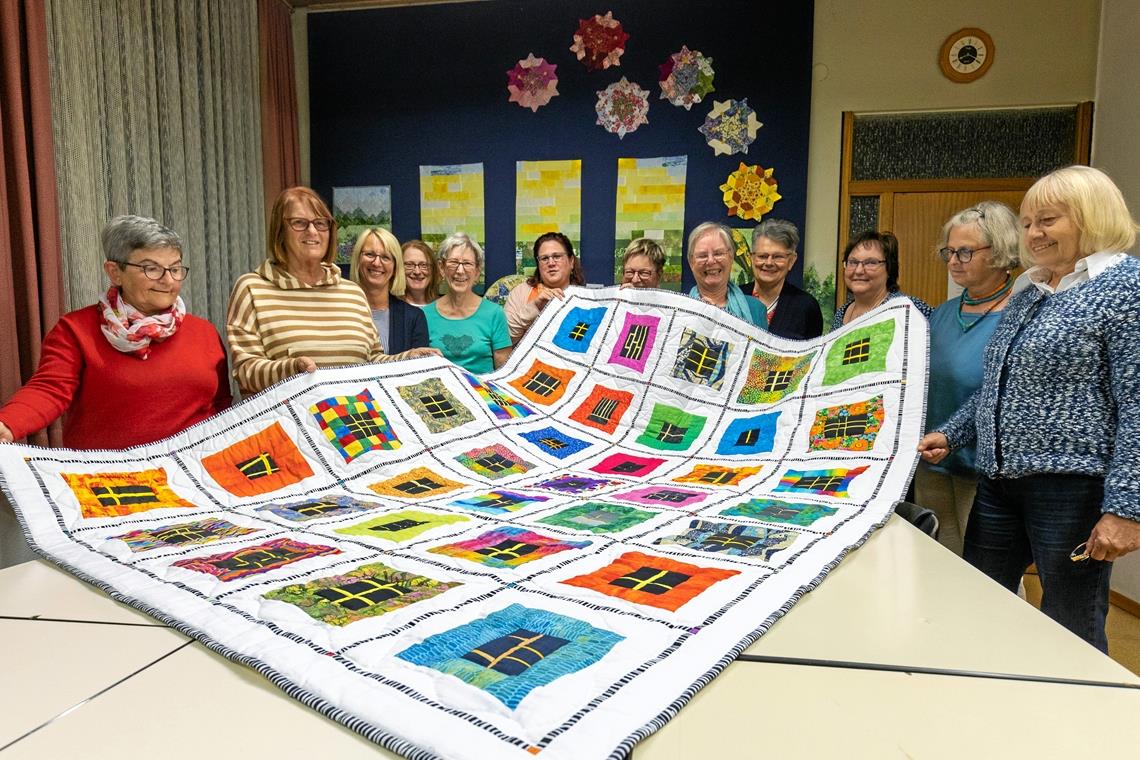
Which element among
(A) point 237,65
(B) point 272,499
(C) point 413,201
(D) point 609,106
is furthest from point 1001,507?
Result: (A) point 237,65

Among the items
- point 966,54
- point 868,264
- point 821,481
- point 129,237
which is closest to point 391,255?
point 129,237

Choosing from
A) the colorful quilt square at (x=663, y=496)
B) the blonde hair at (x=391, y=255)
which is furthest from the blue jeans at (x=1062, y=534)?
the blonde hair at (x=391, y=255)

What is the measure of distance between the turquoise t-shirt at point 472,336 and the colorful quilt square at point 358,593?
4.95 feet

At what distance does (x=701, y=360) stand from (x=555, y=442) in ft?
1.70

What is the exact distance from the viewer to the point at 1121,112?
10.4ft

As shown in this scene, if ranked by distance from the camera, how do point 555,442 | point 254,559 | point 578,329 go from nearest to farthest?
point 254,559 < point 555,442 < point 578,329

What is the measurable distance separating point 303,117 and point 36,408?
3308 mm

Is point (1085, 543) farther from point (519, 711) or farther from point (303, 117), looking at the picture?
point (303, 117)

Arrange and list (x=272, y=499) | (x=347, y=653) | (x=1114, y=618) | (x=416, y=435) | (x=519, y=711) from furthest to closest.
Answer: (x=1114, y=618) → (x=416, y=435) → (x=272, y=499) → (x=347, y=653) → (x=519, y=711)

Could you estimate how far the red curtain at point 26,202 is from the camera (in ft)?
7.54

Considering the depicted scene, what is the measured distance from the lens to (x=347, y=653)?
0.83 metres

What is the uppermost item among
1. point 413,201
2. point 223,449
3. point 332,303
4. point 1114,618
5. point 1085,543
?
point 413,201

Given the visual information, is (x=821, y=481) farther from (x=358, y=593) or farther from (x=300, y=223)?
(x=300, y=223)

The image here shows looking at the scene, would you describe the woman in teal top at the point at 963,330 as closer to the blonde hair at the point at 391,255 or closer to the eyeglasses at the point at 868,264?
the eyeglasses at the point at 868,264
